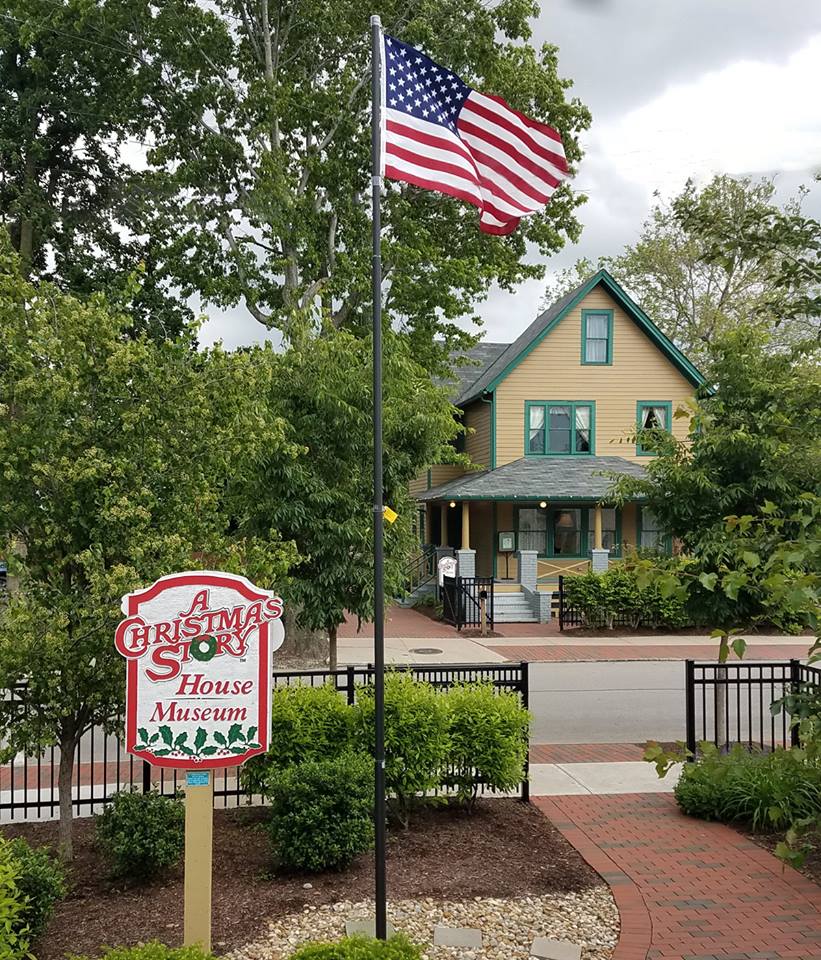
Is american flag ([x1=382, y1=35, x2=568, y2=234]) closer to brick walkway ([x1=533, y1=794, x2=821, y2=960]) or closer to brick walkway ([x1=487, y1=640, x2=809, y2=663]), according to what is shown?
brick walkway ([x1=533, y1=794, x2=821, y2=960])

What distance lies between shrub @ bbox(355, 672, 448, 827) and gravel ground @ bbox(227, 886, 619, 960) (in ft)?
4.23

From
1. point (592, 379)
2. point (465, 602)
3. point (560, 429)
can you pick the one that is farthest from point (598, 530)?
point (465, 602)

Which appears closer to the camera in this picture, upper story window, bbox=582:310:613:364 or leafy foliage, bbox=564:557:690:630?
leafy foliage, bbox=564:557:690:630

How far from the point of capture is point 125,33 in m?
21.2

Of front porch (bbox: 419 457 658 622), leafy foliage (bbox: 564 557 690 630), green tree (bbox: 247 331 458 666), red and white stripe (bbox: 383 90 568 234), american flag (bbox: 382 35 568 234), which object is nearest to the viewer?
american flag (bbox: 382 35 568 234)

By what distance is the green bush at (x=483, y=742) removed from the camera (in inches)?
298

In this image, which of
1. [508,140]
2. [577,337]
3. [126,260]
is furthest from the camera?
[577,337]

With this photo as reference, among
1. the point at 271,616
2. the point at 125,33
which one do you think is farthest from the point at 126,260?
the point at 271,616

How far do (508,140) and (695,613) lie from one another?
6017 millimetres

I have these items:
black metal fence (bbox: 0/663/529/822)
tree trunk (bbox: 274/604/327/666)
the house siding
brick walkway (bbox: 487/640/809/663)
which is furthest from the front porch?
black metal fence (bbox: 0/663/529/822)

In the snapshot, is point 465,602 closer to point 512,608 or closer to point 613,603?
point 512,608

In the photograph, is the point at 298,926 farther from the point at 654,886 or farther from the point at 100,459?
the point at 100,459

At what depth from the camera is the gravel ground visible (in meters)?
5.32

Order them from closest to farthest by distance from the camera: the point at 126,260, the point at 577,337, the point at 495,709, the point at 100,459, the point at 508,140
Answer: the point at 100,459
the point at 508,140
the point at 495,709
the point at 126,260
the point at 577,337
